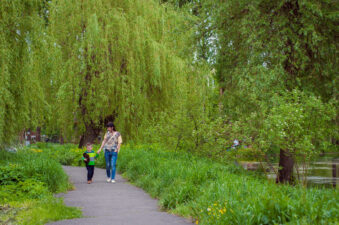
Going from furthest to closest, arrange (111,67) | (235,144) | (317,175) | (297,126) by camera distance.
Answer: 1. (111,67)
2. (317,175)
3. (235,144)
4. (297,126)

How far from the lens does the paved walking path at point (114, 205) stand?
6.98m

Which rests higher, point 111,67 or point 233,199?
point 111,67

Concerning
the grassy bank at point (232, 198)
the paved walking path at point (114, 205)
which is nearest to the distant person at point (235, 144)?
the grassy bank at point (232, 198)

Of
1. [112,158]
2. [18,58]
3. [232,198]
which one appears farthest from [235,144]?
[232,198]

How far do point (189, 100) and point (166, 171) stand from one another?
513 centimetres

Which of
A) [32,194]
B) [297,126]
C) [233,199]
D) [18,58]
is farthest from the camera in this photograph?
[18,58]

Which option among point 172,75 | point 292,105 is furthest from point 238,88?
point 172,75

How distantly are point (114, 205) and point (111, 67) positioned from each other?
13.0 meters

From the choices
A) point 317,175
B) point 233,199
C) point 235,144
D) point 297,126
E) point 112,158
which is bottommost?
point 317,175

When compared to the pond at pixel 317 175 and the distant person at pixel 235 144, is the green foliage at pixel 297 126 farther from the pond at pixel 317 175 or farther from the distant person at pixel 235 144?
the distant person at pixel 235 144

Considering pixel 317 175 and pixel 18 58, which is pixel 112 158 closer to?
pixel 18 58

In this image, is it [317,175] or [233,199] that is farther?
[317,175]

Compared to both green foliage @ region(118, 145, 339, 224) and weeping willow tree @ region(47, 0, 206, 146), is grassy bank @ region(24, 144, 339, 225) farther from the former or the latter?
weeping willow tree @ region(47, 0, 206, 146)

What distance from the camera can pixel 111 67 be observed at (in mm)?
21234
